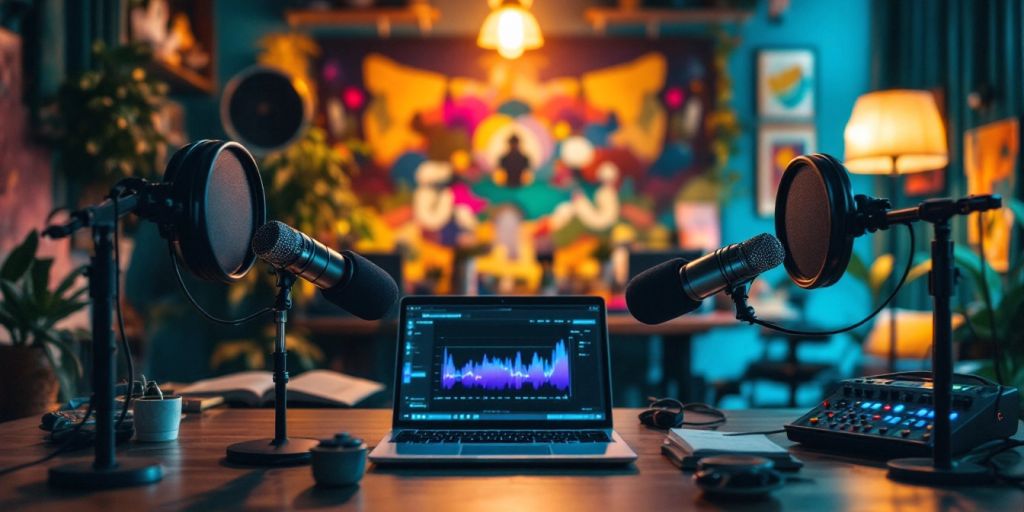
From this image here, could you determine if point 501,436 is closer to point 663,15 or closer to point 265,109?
point 265,109

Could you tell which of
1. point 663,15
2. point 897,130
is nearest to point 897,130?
point 897,130

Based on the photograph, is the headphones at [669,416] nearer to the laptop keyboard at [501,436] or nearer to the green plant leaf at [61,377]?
the laptop keyboard at [501,436]

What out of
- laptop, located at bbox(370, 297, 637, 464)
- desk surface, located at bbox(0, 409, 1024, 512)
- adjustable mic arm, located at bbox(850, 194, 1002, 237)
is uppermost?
adjustable mic arm, located at bbox(850, 194, 1002, 237)

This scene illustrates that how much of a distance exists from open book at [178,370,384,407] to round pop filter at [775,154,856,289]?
102cm

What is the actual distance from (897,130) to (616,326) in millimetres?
1438

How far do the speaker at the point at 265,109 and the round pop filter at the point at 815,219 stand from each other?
9.55 feet

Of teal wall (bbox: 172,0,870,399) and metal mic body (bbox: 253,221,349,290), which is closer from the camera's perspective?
metal mic body (bbox: 253,221,349,290)

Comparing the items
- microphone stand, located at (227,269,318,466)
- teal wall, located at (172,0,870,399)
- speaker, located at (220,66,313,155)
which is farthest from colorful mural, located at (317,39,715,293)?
microphone stand, located at (227,269,318,466)

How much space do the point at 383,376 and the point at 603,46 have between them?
91.6 inches

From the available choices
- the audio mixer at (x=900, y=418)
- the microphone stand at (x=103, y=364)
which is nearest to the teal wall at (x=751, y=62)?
the audio mixer at (x=900, y=418)

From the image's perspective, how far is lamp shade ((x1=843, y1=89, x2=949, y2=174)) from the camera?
368cm

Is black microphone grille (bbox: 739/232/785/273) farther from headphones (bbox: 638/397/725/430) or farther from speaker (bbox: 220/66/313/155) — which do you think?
speaker (bbox: 220/66/313/155)

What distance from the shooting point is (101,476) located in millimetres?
1124

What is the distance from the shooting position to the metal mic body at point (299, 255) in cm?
123
